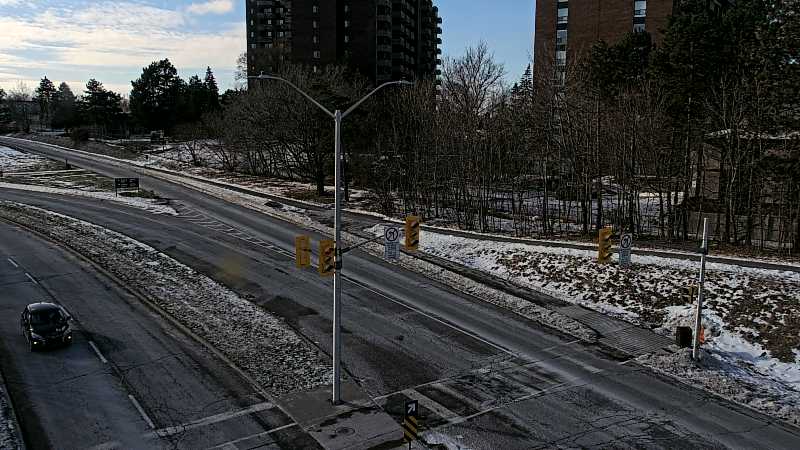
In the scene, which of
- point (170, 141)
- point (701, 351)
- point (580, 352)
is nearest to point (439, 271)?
point (580, 352)

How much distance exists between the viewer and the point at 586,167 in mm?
38625

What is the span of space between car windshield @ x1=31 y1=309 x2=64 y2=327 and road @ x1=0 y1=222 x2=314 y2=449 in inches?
39.4

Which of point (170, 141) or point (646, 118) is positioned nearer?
point (646, 118)

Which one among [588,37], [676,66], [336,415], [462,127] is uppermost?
[588,37]

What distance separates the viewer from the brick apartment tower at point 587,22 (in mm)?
78500

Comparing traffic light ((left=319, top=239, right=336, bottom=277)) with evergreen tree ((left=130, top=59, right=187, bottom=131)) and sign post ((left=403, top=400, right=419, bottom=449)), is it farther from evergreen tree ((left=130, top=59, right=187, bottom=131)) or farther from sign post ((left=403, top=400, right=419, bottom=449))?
evergreen tree ((left=130, top=59, right=187, bottom=131))

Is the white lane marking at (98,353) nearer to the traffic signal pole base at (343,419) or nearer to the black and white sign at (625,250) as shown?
Answer: the traffic signal pole base at (343,419)

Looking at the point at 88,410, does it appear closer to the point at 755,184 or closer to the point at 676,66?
the point at 755,184

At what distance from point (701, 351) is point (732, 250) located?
38.0 ft

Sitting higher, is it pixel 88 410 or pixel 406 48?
pixel 406 48

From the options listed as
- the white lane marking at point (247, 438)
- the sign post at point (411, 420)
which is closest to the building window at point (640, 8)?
the sign post at point (411, 420)

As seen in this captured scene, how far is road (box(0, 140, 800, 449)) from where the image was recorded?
16422 millimetres

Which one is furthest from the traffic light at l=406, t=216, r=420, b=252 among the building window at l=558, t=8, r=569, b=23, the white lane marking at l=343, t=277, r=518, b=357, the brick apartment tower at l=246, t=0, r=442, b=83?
the brick apartment tower at l=246, t=0, r=442, b=83

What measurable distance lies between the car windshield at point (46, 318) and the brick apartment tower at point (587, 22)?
6543 centimetres
